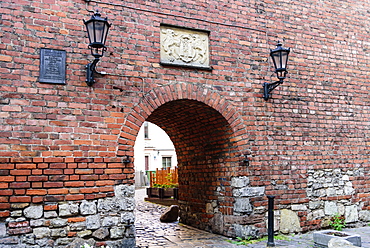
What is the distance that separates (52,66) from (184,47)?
2.12m

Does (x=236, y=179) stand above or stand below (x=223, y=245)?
above

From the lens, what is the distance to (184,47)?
18.7 feet

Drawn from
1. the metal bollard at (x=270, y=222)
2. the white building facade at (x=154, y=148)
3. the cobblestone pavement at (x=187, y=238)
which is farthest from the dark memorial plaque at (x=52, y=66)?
the white building facade at (x=154, y=148)

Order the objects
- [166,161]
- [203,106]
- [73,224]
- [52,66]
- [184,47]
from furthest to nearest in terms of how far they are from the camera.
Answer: [166,161] < [203,106] < [184,47] < [52,66] < [73,224]

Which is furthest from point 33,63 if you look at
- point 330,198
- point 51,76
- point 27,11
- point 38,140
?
point 330,198

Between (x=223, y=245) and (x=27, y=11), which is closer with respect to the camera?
(x=27, y=11)

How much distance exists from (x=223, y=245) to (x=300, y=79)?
3.46 m

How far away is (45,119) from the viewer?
467cm

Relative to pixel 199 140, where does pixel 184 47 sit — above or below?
above

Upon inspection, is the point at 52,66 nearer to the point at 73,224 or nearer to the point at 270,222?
the point at 73,224

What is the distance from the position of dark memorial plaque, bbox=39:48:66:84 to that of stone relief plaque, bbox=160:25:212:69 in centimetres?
155

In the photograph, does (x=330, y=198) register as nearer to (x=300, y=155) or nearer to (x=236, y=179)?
(x=300, y=155)

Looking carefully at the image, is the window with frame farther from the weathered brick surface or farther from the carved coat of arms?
the carved coat of arms

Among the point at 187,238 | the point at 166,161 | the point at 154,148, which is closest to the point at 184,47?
the point at 187,238
